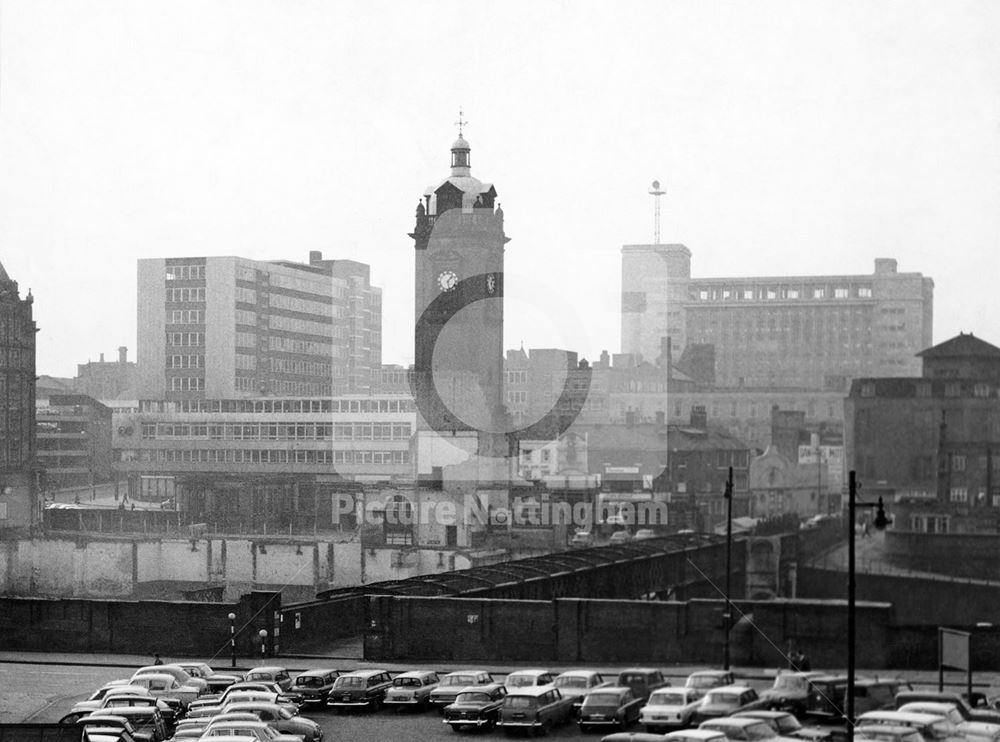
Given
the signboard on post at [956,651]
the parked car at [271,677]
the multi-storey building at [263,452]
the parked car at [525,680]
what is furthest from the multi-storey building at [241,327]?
the signboard on post at [956,651]

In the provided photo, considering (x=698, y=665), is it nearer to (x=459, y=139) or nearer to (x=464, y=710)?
(x=464, y=710)

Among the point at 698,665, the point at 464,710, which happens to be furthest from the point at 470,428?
the point at 464,710

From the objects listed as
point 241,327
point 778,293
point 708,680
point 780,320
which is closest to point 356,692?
point 708,680

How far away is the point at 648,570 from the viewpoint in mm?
40375

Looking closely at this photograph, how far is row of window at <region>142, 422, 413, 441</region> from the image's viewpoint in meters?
67.1

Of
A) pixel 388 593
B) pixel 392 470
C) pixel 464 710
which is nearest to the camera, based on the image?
pixel 464 710

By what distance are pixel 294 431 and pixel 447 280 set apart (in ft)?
40.3

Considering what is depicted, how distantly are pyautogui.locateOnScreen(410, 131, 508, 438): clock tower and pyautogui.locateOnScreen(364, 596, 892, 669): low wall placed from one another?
46.0 meters

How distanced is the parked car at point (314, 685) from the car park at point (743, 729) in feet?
21.9

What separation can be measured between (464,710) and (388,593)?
1126cm

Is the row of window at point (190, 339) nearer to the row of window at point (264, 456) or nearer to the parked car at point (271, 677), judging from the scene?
the row of window at point (264, 456)

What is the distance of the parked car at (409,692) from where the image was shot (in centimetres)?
2011

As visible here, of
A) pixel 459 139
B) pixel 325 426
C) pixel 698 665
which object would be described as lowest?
pixel 698 665

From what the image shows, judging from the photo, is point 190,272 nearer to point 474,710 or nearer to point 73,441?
point 73,441
